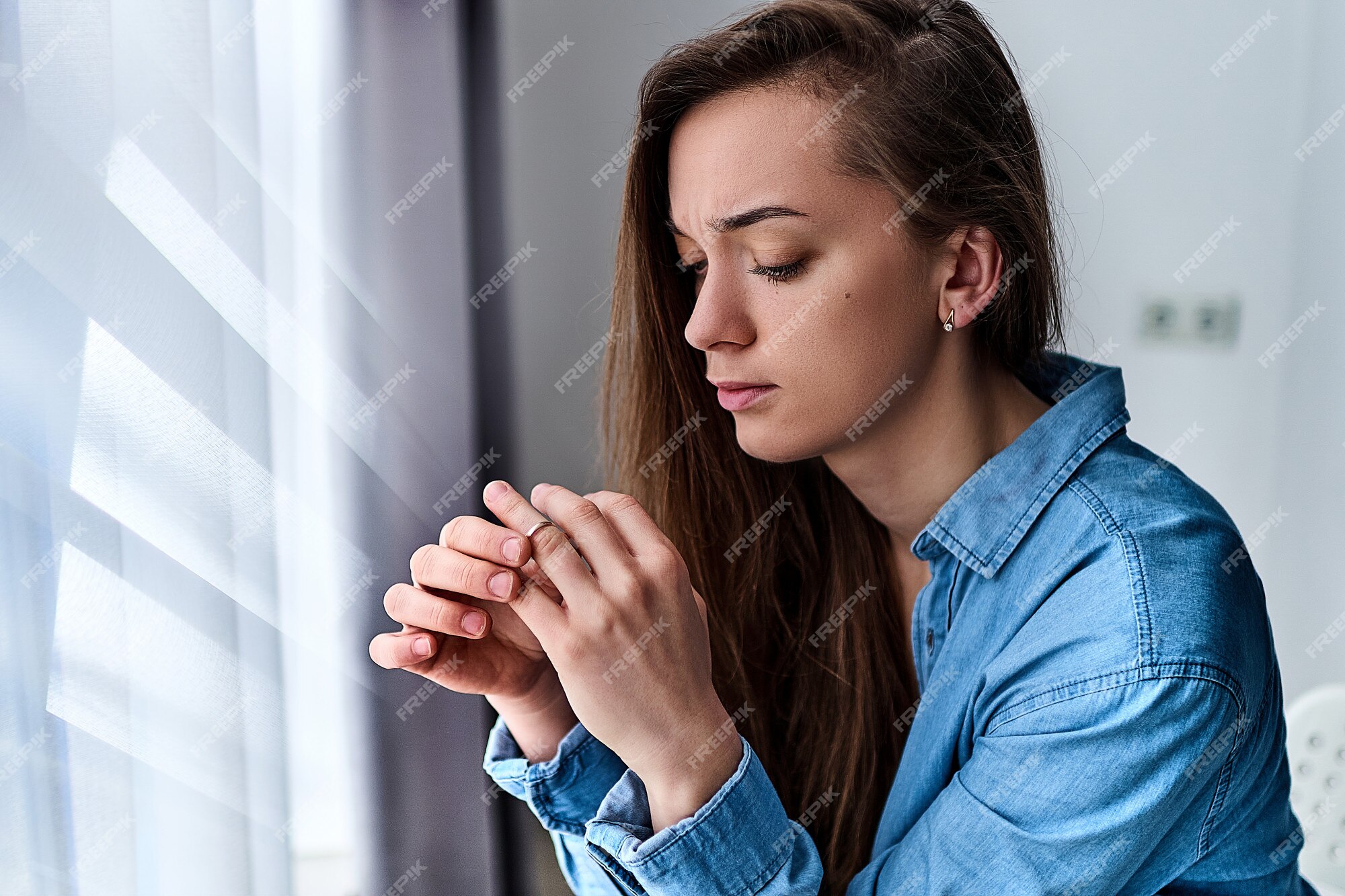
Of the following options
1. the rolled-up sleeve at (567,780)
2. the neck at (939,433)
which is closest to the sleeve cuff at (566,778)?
the rolled-up sleeve at (567,780)

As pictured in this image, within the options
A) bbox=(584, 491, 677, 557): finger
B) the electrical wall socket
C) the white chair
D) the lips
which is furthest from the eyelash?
the electrical wall socket

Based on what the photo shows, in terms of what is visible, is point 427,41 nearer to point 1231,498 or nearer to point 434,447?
point 434,447

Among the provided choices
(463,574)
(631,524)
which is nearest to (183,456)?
(463,574)

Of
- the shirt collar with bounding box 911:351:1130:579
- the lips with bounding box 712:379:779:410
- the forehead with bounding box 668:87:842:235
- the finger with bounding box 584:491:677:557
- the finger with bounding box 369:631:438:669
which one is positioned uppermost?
the forehead with bounding box 668:87:842:235

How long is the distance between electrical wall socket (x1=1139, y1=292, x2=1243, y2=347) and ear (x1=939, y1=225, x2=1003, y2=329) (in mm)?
1369

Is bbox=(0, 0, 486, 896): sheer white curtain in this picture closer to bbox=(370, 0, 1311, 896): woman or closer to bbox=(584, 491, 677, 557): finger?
bbox=(370, 0, 1311, 896): woman

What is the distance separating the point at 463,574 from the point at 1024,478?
0.54 metres

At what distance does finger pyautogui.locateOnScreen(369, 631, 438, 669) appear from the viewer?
0.76m

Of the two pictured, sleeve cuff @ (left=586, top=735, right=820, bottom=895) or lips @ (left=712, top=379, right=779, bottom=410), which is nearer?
sleeve cuff @ (left=586, top=735, right=820, bottom=895)

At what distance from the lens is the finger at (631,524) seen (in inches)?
28.9

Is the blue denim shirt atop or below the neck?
below

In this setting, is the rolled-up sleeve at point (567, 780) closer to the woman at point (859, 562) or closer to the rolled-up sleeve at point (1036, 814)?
the woman at point (859, 562)

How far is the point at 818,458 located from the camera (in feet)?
3.88

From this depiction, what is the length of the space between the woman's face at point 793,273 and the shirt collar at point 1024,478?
137mm
